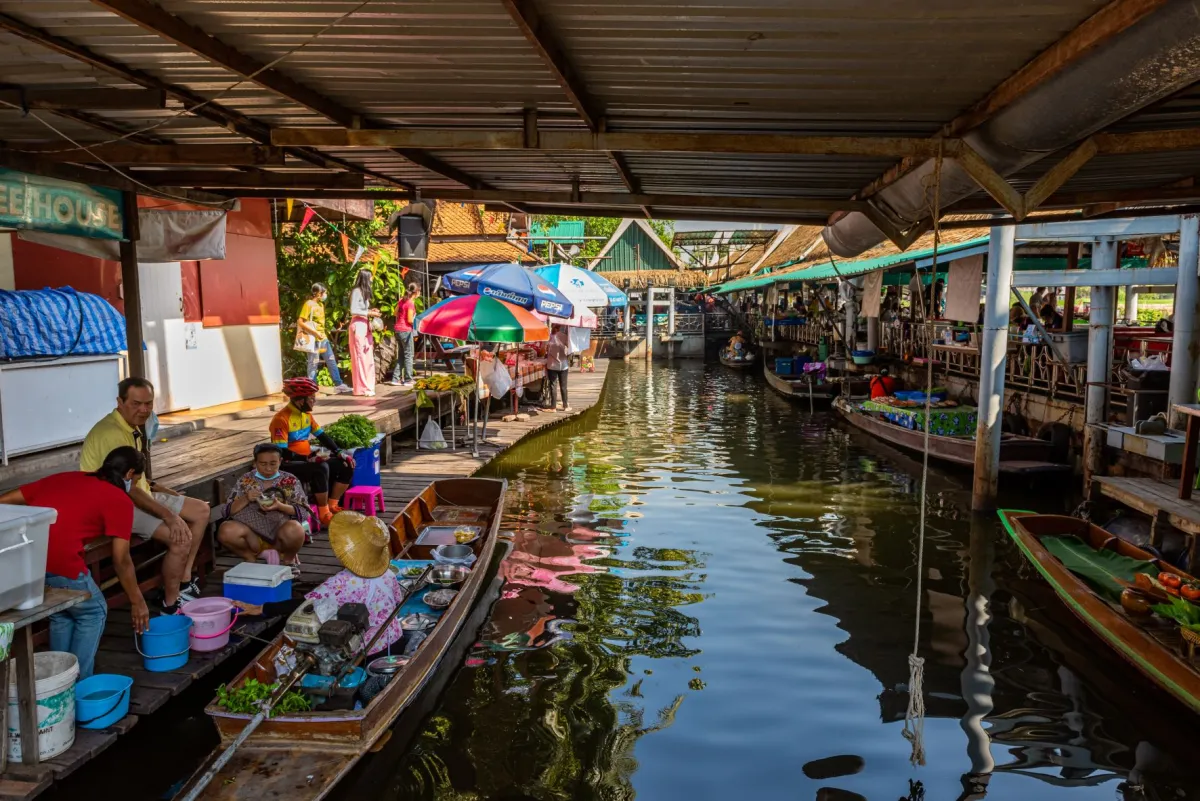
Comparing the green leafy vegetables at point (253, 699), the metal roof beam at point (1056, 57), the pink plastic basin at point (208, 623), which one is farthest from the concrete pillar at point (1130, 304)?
the green leafy vegetables at point (253, 699)

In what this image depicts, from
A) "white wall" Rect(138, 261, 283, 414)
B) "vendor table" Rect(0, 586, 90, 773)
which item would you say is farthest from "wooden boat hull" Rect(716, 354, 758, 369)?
"vendor table" Rect(0, 586, 90, 773)

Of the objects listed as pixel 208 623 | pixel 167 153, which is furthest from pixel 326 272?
pixel 208 623

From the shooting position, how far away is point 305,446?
8234 mm

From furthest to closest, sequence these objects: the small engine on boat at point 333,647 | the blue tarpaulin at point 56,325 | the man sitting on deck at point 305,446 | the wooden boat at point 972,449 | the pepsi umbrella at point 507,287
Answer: the pepsi umbrella at point 507,287, the wooden boat at point 972,449, the man sitting on deck at point 305,446, the blue tarpaulin at point 56,325, the small engine on boat at point 333,647

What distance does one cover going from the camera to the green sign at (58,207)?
5.75 metres

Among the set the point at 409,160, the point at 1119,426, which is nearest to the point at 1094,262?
the point at 1119,426

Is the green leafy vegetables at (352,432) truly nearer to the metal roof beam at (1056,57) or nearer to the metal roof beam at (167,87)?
the metal roof beam at (167,87)

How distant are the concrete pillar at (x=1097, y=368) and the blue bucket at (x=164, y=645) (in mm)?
11175

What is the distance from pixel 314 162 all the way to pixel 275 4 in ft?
10.2

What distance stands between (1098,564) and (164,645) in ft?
26.2

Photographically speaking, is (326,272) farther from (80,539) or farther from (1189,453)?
(1189,453)

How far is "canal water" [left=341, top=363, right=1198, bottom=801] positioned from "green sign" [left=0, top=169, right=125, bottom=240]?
446 cm

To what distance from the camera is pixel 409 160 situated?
627 cm

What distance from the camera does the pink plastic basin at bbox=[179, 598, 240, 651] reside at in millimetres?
5594
